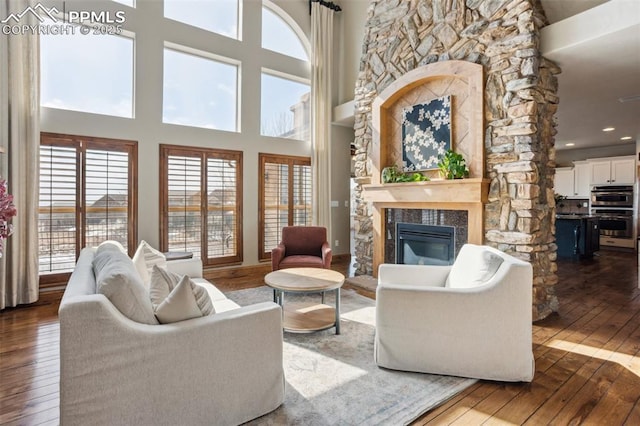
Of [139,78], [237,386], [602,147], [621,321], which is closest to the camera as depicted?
[237,386]

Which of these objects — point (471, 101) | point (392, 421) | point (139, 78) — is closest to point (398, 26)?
point (471, 101)

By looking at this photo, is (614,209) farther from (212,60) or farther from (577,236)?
(212,60)

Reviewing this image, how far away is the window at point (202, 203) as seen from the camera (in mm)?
5082

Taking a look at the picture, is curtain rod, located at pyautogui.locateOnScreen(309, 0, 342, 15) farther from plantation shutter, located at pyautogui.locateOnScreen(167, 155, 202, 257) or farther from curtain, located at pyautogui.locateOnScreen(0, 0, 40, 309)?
curtain, located at pyautogui.locateOnScreen(0, 0, 40, 309)

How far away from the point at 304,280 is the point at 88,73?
13.6 feet

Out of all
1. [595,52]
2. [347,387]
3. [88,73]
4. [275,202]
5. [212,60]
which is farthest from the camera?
[275,202]

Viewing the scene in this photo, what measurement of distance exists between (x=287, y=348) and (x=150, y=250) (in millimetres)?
1536

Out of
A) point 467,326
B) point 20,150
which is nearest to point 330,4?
point 20,150

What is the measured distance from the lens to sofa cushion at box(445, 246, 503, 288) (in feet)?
7.87

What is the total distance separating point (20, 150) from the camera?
3895 millimetres

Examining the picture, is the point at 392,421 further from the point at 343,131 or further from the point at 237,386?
A: the point at 343,131

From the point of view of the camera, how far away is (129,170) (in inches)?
188

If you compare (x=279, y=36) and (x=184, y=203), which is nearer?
(x=184, y=203)

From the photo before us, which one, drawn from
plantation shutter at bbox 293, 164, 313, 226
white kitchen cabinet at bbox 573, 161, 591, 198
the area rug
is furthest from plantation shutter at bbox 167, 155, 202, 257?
white kitchen cabinet at bbox 573, 161, 591, 198
